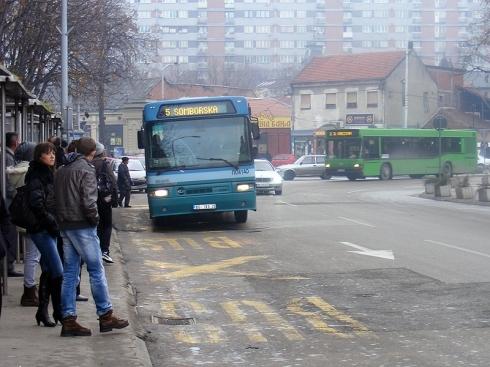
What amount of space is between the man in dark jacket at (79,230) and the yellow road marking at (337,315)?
244 cm

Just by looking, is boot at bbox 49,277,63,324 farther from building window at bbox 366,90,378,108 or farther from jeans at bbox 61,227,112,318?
building window at bbox 366,90,378,108

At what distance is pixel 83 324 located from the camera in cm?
930

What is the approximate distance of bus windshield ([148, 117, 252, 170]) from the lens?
68.8 ft

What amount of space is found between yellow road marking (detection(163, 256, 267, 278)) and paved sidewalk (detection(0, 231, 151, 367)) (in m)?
3.37

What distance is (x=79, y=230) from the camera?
8438 mm

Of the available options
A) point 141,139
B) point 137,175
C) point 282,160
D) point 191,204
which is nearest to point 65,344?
point 191,204

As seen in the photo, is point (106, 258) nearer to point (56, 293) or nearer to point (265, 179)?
point (56, 293)

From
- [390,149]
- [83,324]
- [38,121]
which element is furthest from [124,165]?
[390,149]

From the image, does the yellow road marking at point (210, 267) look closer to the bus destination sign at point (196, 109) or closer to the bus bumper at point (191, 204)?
the bus bumper at point (191, 204)

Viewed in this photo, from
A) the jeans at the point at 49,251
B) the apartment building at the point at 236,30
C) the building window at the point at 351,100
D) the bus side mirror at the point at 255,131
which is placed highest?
the apartment building at the point at 236,30

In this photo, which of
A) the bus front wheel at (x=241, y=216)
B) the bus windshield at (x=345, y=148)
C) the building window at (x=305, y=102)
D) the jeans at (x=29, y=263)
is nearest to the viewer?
the jeans at (x=29, y=263)

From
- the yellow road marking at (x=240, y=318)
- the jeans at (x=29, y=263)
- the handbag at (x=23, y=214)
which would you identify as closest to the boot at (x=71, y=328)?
the handbag at (x=23, y=214)

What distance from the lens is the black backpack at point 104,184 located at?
13.4 m

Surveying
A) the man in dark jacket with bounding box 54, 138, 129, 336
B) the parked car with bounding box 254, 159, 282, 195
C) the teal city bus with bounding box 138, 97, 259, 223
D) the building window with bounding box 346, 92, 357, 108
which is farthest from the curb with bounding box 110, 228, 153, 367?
the building window with bounding box 346, 92, 357, 108
